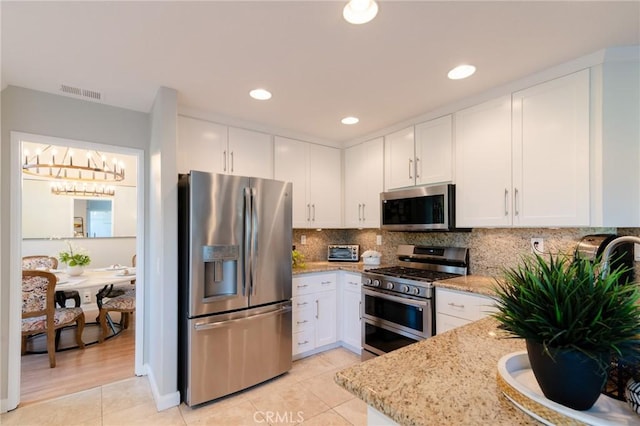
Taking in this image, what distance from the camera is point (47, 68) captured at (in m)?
2.00

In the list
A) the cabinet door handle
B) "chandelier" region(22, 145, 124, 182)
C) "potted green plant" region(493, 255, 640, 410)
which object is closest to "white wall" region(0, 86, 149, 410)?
"chandelier" region(22, 145, 124, 182)

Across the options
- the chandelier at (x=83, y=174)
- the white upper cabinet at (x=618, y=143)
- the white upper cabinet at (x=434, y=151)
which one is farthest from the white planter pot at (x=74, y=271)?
the white upper cabinet at (x=618, y=143)

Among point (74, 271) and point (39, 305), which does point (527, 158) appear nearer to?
point (39, 305)

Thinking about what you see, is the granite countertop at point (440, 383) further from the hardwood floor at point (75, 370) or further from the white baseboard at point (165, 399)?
the hardwood floor at point (75, 370)

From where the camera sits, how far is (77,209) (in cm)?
514

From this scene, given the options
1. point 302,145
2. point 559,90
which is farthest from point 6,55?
point 559,90

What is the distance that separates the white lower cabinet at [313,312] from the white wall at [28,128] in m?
2.15

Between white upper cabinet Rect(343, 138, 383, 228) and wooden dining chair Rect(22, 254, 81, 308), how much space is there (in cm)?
385

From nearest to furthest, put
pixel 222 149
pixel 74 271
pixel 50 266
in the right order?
1. pixel 222 149
2. pixel 74 271
3. pixel 50 266

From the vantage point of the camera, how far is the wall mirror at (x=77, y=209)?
4.79m

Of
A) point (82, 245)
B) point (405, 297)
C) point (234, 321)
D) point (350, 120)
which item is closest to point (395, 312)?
point (405, 297)

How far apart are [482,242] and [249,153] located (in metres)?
2.37

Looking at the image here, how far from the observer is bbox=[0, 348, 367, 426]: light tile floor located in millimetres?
2102

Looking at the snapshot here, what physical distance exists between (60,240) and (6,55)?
4.12 metres
